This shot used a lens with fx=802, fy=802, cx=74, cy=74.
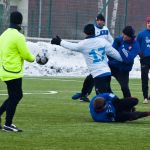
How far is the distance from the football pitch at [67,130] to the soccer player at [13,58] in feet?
1.90

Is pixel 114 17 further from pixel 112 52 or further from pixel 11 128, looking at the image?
pixel 11 128

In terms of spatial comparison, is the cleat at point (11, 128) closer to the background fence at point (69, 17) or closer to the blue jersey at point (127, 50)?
the blue jersey at point (127, 50)

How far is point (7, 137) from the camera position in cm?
1192

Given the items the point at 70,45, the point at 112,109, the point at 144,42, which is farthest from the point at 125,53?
the point at 144,42

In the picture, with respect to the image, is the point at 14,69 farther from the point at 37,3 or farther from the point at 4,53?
the point at 37,3

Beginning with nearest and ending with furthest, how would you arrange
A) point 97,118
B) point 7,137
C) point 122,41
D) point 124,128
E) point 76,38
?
1. point 7,137
2. point 124,128
3. point 97,118
4. point 122,41
5. point 76,38

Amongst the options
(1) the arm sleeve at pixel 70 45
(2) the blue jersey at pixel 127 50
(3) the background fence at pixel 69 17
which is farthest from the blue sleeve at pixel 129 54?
(3) the background fence at pixel 69 17

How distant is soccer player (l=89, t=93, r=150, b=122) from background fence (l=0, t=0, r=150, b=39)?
21755mm

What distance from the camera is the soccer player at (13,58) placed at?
12.4 m

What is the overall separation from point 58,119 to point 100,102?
1.16m

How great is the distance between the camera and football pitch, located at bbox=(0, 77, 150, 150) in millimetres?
11188

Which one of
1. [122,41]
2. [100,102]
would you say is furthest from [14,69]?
[122,41]

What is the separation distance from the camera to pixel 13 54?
12.5m

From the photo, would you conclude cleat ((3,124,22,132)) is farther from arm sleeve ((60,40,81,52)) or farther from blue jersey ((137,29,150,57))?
blue jersey ((137,29,150,57))
